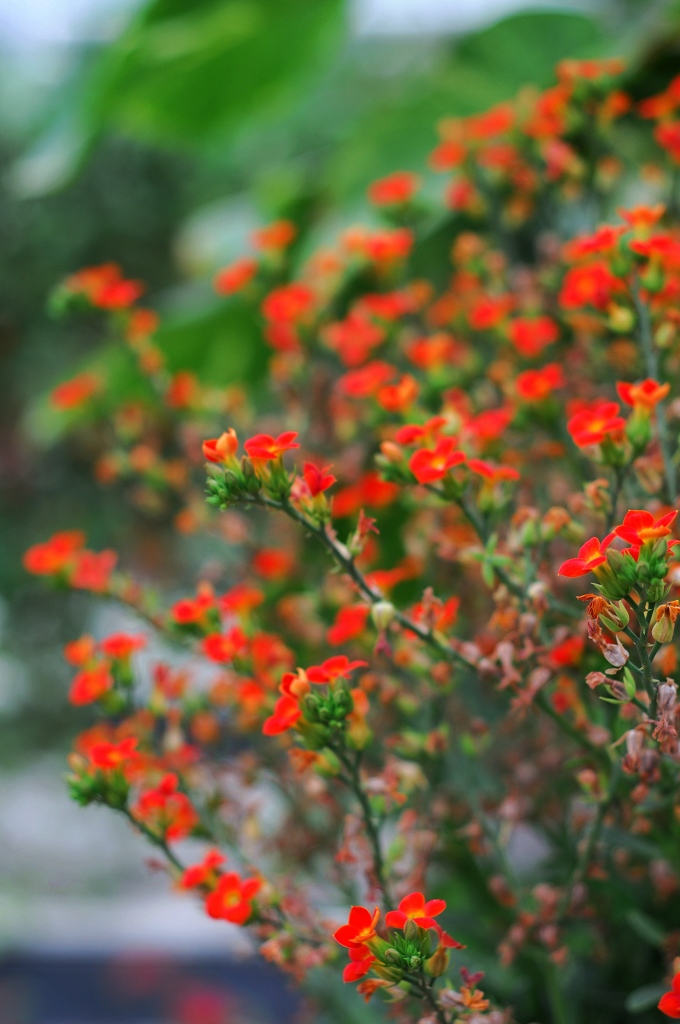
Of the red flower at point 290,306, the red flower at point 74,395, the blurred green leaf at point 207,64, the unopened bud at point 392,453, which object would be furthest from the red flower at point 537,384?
the blurred green leaf at point 207,64

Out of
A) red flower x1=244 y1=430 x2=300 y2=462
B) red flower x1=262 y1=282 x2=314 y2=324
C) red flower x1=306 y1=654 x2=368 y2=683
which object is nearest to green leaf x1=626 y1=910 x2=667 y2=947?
red flower x1=306 y1=654 x2=368 y2=683

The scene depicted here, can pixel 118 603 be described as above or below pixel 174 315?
below

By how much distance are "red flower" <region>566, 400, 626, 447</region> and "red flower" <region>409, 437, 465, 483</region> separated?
2.5 inches

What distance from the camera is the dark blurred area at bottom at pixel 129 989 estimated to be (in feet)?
7.20

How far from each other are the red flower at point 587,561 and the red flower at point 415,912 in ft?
0.52

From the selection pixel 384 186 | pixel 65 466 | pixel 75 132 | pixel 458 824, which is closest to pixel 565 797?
pixel 458 824

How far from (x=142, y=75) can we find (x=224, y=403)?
0.58 meters

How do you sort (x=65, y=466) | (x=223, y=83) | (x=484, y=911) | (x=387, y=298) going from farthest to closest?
(x=65, y=466) < (x=223, y=83) < (x=387, y=298) < (x=484, y=911)

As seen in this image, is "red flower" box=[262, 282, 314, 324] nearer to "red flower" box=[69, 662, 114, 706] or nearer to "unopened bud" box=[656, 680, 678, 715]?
"red flower" box=[69, 662, 114, 706]

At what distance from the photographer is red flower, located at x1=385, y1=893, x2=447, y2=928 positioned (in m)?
0.41

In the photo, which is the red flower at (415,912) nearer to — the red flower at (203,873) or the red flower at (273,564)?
the red flower at (203,873)

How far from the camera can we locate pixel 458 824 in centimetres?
68

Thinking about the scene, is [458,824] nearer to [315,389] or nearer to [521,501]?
[521,501]

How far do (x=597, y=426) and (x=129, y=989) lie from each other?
239cm
